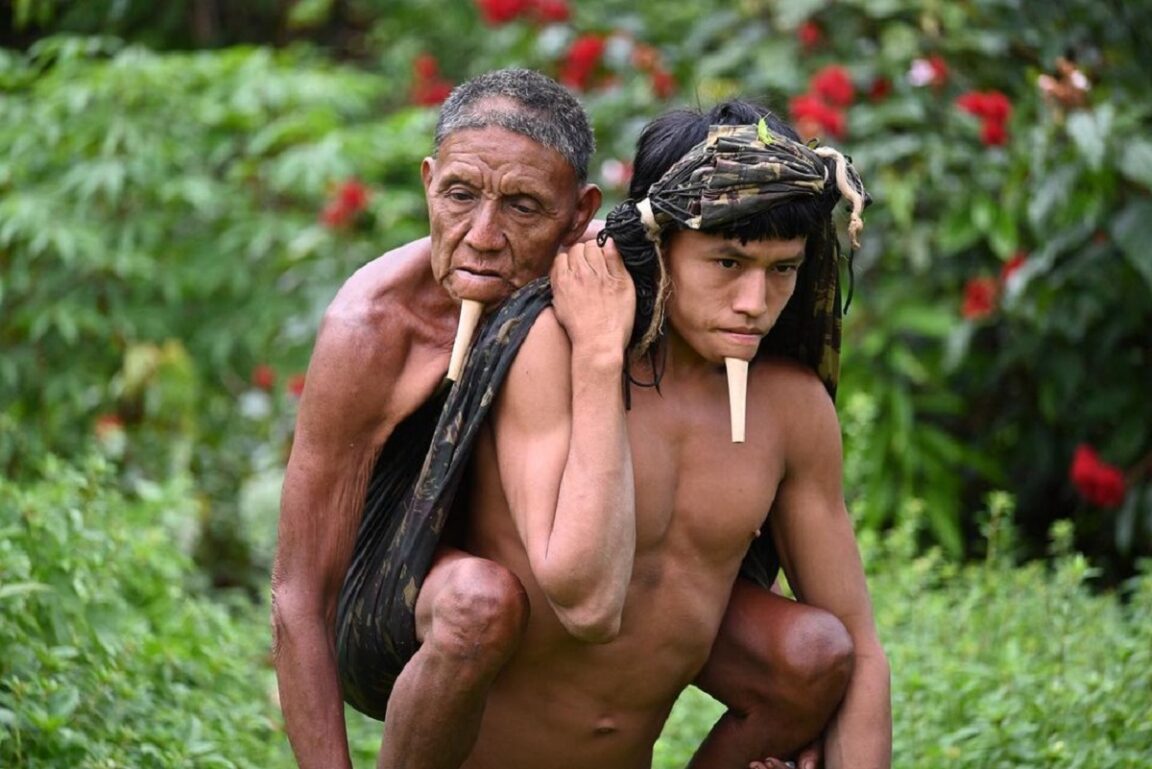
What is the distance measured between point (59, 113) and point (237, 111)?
0.66 m

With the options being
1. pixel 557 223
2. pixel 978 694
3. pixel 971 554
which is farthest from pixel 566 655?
pixel 971 554

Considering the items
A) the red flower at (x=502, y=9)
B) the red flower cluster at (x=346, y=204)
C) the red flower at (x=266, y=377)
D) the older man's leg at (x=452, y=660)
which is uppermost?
the older man's leg at (x=452, y=660)

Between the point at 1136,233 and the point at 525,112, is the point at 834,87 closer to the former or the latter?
the point at 1136,233

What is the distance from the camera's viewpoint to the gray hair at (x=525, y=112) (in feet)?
10.8

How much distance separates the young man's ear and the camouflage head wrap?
187mm

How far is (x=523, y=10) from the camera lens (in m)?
7.12

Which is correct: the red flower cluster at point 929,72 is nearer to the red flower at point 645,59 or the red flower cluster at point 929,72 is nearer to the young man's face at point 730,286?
the red flower at point 645,59

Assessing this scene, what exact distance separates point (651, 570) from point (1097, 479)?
3.31 m

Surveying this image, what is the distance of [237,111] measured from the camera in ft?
23.5

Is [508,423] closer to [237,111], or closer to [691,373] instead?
[691,373]

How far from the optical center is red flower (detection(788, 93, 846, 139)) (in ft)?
20.2

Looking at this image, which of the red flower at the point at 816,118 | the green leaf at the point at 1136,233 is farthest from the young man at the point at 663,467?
the red flower at the point at 816,118

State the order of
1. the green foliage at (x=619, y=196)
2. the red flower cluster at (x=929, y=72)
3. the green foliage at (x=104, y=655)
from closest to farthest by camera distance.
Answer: the green foliage at (x=104, y=655) → the green foliage at (x=619, y=196) → the red flower cluster at (x=929, y=72)

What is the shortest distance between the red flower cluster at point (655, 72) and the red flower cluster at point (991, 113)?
3.86ft
